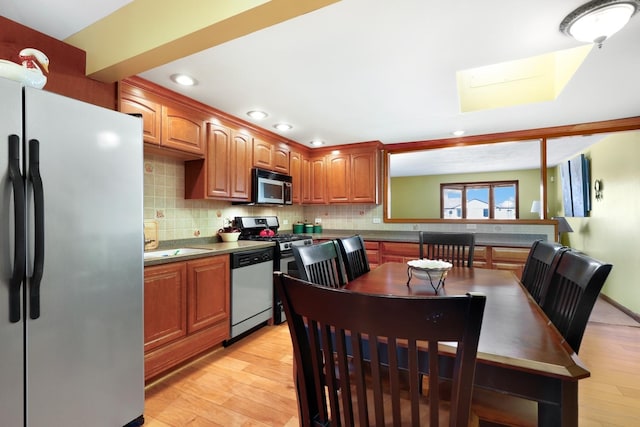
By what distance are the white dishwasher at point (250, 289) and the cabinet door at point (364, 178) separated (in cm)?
170

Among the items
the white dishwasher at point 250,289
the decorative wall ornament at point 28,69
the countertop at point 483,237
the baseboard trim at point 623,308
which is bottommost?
the baseboard trim at point 623,308

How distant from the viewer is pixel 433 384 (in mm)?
611

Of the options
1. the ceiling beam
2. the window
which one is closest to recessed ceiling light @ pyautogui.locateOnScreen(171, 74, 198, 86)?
the ceiling beam

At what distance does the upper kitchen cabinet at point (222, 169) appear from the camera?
9.07 ft

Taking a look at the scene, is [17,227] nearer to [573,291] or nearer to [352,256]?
[352,256]

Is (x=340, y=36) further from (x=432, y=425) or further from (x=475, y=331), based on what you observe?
(x=432, y=425)

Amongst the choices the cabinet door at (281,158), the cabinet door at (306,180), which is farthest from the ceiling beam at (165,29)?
the cabinet door at (306,180)

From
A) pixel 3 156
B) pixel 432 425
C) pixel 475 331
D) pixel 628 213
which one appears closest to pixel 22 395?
pixel 3 156

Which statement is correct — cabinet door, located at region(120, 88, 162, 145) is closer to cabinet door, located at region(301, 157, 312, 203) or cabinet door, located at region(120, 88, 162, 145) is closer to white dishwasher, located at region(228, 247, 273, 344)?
white dishwasher, located at region(228, 247, 273, 344)

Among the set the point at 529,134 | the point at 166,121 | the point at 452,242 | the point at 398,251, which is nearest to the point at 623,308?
the point at 529,134

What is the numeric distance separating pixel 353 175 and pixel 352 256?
245 cm

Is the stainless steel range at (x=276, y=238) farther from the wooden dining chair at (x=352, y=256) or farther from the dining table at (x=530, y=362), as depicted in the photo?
the dining table at (x=530, y=362)

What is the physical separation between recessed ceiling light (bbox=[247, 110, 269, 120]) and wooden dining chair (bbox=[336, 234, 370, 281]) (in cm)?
164

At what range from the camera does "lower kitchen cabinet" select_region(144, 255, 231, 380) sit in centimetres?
193
